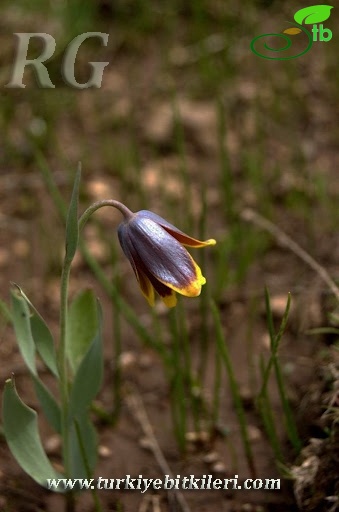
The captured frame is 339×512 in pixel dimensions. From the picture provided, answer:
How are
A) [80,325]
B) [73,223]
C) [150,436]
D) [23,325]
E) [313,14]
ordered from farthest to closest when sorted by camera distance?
[313,14], [150,436], [80,325], [23,325], [73,223]

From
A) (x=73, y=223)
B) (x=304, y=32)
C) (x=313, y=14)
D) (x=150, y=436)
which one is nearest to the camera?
(x=73, y=223)

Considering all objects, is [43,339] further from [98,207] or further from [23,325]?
[98,207]

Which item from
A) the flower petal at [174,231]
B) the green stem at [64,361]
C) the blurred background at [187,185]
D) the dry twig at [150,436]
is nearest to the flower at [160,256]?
the flower petal at [174,231]

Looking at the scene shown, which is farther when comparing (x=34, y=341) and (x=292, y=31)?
(x=292, y=31)

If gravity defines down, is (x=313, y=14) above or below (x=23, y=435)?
above

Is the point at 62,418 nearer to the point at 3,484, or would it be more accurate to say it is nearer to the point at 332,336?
the point at 3,484

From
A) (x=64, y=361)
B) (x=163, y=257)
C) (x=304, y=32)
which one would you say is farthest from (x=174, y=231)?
(x=304, y=32)
